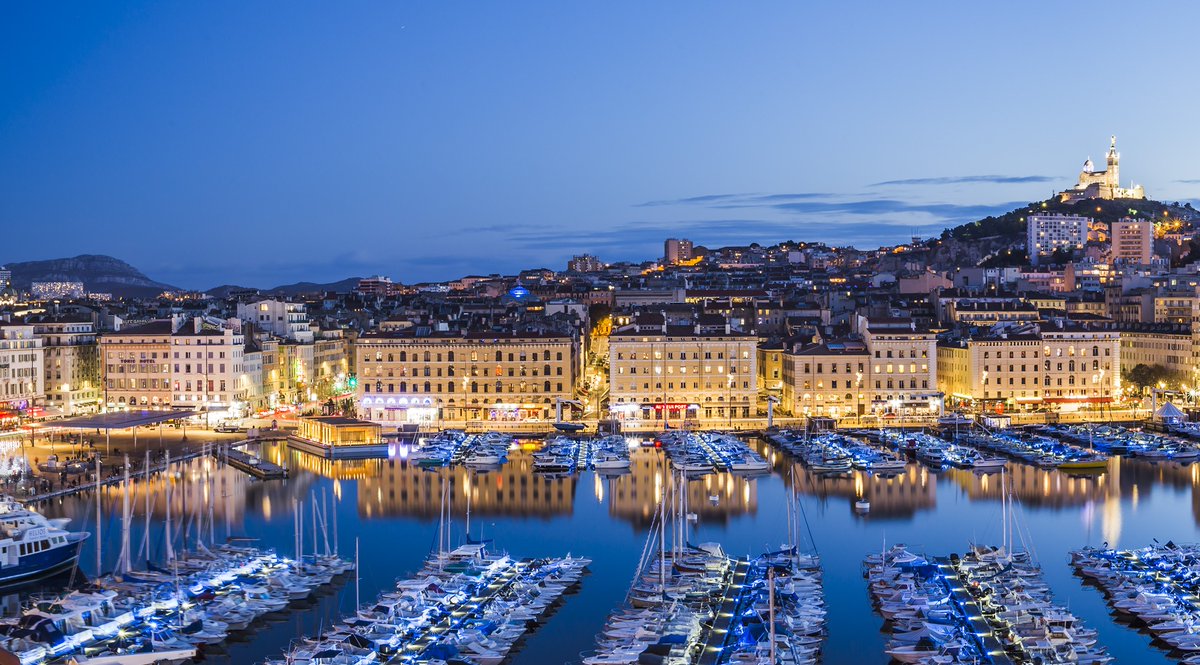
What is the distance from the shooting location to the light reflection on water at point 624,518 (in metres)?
23.1

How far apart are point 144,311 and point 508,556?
58.4 metres

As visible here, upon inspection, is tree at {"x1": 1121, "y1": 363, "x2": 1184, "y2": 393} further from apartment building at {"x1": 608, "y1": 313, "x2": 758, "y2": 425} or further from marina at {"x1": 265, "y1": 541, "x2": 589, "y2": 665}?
marina at {"x1": 265, "y1": 541, "x2": 589, "y2": 665}

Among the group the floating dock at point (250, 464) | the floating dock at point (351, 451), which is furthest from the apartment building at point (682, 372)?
the floating dock at point (250, 464)

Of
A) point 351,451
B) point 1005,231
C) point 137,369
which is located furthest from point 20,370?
point 1005,231

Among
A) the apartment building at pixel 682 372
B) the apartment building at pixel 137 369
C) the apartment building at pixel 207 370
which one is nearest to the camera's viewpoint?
the apartment building at pixel 682 372

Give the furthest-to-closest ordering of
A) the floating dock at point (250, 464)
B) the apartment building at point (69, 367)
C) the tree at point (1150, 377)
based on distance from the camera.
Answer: the tree at point (1150, 377), the apartment building at point (69, 367), the floating dock at point (250, 464)

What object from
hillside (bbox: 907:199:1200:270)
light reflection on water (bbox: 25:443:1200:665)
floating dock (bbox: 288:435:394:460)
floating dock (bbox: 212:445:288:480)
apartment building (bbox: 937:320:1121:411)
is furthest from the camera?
hillside (bbox: 907:199:1200:270)

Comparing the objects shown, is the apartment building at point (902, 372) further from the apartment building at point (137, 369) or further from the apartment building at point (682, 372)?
the apartment building at point (137, 369)

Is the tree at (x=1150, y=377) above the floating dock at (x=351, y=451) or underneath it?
above

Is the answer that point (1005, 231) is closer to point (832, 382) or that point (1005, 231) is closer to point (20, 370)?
point (832, 382)

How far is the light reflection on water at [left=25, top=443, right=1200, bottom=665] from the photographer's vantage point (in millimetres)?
23062

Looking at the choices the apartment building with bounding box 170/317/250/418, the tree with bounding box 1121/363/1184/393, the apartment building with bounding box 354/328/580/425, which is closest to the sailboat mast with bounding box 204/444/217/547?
the apartment building with bounding box 354/328/580/425

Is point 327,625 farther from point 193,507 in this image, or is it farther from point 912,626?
point 193,507

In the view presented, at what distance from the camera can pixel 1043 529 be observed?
30.8 m
